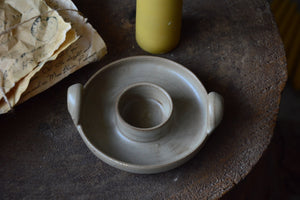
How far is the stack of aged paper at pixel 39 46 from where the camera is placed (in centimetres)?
72

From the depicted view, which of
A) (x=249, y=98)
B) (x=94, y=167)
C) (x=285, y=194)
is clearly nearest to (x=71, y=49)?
(x=94, y=167)

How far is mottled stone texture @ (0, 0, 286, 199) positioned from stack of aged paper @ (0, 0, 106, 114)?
0.12 ft

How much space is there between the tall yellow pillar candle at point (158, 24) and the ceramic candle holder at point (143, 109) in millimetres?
126

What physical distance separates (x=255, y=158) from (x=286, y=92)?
0.88 m

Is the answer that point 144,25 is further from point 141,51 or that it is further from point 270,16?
point 270,16

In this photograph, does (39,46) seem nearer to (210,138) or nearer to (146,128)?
(146,128)

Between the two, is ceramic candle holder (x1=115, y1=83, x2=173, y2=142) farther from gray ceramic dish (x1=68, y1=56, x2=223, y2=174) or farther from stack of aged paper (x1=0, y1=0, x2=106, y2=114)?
stack of aged paper (x1=0, y1=0, x2=106, y2=114)

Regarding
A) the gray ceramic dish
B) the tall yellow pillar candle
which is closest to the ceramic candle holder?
the gray ceramic dish

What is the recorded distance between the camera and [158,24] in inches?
29.3

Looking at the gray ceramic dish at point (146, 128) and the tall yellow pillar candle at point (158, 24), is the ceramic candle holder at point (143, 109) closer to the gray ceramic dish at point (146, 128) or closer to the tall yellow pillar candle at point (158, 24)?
the gray ceramic dish at point (146, 128)

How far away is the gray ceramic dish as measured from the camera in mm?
660

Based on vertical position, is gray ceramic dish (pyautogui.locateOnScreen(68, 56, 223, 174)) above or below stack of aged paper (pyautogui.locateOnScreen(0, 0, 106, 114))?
below

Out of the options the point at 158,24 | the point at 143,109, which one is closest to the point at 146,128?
the point at 143,109

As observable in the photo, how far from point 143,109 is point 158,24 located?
0.59ft
